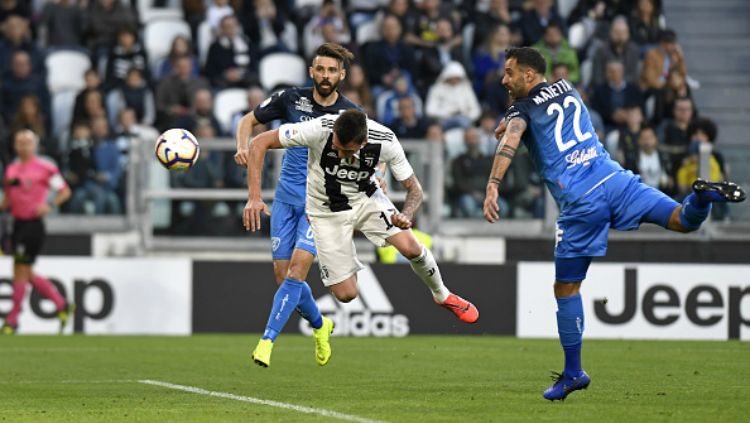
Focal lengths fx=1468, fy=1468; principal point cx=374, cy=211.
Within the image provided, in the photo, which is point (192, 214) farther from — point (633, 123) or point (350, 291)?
point (350, 291)

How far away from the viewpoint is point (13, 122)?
1889 cm

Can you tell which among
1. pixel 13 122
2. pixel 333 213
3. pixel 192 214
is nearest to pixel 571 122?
pixel 333 213

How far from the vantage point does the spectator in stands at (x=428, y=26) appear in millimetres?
20984

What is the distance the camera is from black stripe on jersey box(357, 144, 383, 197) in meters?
10.2

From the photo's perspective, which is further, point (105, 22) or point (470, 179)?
point (105, 22)

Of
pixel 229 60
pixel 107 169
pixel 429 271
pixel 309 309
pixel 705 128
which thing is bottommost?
pixel 309 309

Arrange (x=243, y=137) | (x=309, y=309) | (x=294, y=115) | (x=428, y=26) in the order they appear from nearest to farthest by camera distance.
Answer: (x=243, y=137) → (x=294, y=115) → (x=309, y=309) → (x=428, y=26)

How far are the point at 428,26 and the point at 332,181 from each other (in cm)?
1108

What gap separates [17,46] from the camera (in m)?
20.2

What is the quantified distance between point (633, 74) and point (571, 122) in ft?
40.1

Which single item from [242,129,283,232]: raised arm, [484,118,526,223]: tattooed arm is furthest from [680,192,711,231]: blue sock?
[242,129,283,232]: raised arm

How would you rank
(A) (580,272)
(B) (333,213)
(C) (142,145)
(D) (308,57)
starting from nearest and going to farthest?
(A) (580,272)
(B) (333,213)
(C) (142,145)
(D) (308,57)

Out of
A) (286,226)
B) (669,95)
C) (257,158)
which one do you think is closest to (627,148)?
(669,95)

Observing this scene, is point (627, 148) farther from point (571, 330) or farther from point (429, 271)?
point (571, 330)
